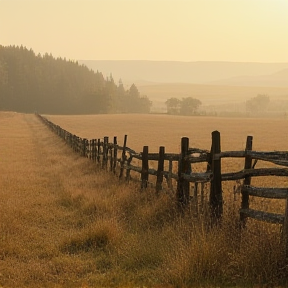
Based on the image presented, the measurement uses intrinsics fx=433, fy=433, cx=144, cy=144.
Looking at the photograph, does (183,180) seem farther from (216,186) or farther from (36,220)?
(36,220)

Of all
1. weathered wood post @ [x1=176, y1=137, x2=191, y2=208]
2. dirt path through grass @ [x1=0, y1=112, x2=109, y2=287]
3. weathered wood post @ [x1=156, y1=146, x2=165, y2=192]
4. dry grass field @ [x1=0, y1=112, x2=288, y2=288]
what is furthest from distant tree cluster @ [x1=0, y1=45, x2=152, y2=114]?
weathered wood post @ [x1=176, y1=137, x2=191, y2=208]

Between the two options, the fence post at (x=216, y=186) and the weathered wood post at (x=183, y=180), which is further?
the weathered wood post at (x=183, y=180)

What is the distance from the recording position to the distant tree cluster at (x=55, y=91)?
148500mm

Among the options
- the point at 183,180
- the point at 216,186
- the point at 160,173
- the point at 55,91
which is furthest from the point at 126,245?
the point at 55,91

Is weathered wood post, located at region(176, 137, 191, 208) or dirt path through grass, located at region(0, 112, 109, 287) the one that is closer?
dirt path through grass, located at region(0, 112, 109, 287)

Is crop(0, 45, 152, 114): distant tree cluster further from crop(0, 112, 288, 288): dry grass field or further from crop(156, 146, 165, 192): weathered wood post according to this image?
crop(0, 112, 288, 288): dry grass field

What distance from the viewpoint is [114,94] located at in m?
154

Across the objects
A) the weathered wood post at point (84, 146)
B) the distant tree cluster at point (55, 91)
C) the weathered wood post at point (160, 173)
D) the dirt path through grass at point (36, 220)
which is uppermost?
the distant tree cluster at point (55, 91)

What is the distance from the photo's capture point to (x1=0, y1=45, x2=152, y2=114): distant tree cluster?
148 m

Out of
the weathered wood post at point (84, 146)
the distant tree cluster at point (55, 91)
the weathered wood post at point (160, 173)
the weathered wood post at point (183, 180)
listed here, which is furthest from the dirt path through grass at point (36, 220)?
the distant tree cluster at point (55, 91)


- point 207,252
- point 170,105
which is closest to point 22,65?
point 170,105

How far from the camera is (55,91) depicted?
155625 mm

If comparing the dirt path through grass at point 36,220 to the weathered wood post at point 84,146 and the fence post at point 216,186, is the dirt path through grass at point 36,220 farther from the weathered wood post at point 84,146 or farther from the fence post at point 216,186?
the weathered wood post at point 84,146

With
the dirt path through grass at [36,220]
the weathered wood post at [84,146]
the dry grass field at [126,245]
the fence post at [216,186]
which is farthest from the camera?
the weathered wood post at [84,146]
